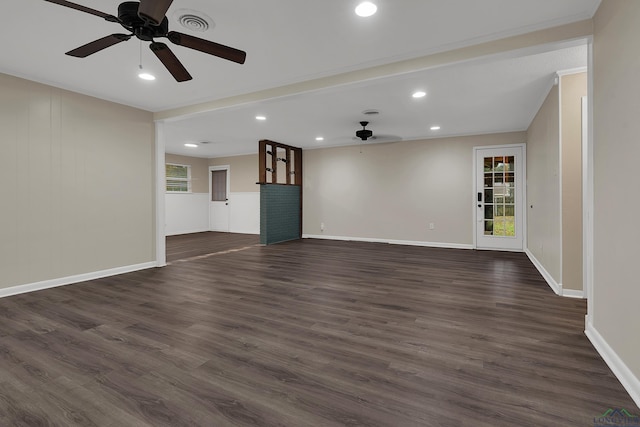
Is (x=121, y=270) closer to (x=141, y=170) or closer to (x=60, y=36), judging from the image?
(x=141, y=170)

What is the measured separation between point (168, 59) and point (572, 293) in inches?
172

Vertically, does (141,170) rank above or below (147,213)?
above

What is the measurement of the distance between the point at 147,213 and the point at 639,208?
5.39 meters

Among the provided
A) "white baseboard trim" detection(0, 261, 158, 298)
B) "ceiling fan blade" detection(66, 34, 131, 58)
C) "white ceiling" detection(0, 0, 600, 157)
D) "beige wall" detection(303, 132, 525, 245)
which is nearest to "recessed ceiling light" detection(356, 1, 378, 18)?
"white ceiling" detection(0, 0, 600, 157)

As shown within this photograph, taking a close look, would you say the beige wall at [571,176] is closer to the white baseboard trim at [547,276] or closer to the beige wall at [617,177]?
the white baseboard trim at [547,276]

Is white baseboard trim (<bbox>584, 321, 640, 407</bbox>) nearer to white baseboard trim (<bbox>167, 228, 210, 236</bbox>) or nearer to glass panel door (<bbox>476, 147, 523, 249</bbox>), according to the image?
glass panel door (<bbox>476, 147, 523, 249</bbox>)

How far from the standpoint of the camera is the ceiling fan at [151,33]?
1634 mm

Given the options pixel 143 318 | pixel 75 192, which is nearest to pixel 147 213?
pixel 75 192

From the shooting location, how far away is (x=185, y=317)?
277 centimetres

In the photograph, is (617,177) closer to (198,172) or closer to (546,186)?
(546,186)

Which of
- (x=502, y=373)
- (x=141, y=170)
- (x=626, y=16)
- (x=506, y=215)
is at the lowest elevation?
(x=502, y=373)

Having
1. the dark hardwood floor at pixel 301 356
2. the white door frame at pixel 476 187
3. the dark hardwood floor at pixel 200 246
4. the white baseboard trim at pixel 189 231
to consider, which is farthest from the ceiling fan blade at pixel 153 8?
the white baseboard trim at pixel 189 231

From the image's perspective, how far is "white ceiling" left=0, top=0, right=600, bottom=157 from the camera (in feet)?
7.60

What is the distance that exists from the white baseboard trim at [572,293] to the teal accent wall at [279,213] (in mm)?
5449
